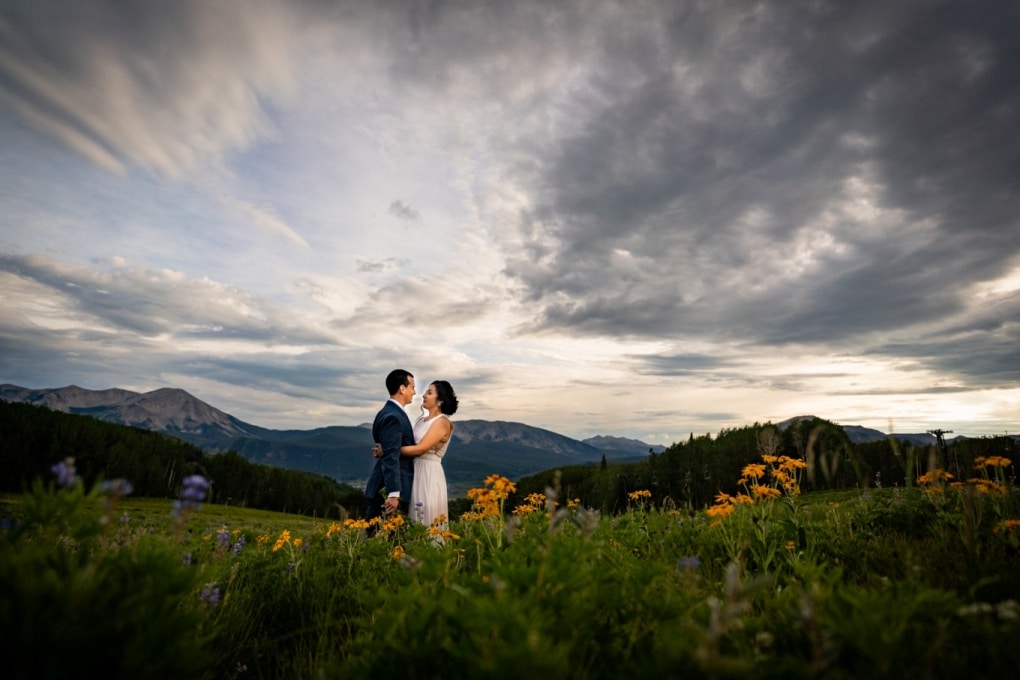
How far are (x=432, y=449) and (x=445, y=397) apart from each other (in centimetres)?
122

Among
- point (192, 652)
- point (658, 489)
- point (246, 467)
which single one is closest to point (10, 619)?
point (192, 652)

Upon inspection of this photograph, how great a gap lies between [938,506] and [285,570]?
739 centimetres

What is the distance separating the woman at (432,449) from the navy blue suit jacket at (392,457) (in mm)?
190

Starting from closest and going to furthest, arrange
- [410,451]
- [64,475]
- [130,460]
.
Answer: [64,475] < [410,451] < [130,460]

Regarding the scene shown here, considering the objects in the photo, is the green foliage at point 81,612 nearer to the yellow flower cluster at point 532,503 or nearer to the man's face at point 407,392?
the yellow flower cluster at point 532,503

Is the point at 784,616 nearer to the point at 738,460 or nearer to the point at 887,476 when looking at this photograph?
the point at 887,476

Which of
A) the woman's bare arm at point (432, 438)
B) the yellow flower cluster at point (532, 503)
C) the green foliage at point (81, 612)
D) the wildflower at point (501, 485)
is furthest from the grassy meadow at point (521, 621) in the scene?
the woman's bare arm at point (432, 438)

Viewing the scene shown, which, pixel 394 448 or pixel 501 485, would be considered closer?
pixel 501 485

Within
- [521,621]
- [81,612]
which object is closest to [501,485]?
[521,621]

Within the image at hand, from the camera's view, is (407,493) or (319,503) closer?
(407,493)

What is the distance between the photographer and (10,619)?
1.67 metres

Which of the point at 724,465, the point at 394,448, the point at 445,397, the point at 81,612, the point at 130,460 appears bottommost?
the point at 130,460

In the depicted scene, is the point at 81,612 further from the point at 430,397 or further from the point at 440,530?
the point at 430,397

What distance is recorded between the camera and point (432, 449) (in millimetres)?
10312
